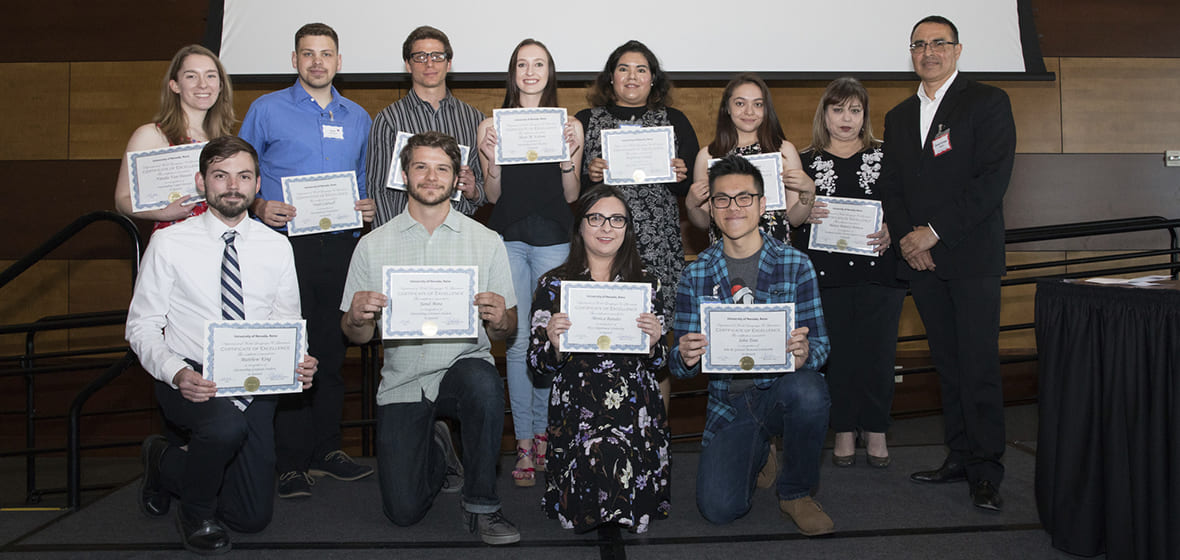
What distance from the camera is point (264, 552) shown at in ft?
8.30

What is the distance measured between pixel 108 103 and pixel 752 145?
527cm

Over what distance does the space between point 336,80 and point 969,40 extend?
4159mm

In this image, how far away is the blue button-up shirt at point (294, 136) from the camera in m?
3.27

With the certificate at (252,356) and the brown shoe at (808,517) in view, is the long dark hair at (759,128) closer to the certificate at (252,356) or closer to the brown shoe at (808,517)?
the brown shoe at (808,517)

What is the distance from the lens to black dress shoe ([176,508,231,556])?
8.22 feet

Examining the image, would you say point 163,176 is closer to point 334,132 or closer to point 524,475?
point 334,132

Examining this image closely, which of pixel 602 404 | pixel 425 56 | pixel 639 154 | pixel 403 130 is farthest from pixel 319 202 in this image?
pixel 602 404

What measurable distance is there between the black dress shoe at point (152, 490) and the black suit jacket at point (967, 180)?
3.27 meters

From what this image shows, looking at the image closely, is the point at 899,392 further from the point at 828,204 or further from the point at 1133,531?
the point at 1133,531

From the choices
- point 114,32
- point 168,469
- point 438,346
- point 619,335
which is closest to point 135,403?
point 114,32

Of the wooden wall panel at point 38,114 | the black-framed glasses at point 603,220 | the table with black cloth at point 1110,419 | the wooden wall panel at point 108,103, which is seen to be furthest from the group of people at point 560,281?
the wooden wall panel at point 38,114

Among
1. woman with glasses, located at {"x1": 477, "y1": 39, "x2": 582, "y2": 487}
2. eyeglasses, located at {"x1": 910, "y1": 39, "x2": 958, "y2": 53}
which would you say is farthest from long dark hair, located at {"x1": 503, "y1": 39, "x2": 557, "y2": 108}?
eyeglasses, located at {"x1": 910, "y1": 39, "x2": 958, "y2": 53}

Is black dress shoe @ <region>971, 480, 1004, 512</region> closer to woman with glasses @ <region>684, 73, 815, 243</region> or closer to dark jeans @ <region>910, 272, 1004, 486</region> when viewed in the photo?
dark jeans @ <region>910, 272, 1004, 486</region>

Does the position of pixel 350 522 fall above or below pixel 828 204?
below
